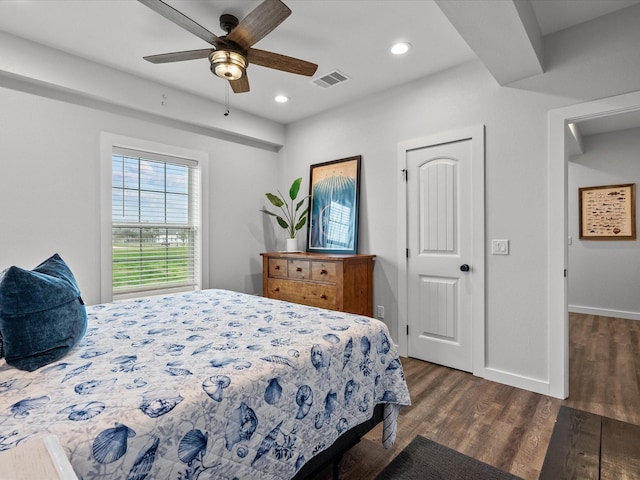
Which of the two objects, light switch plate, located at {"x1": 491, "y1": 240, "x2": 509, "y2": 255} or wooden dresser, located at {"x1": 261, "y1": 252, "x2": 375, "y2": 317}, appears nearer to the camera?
light switch plate, located at {"x1": 491, "y1": 240, "x2": 509, "y2": 255}

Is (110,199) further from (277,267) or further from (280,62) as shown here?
(280,62)

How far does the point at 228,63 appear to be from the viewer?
2088mm

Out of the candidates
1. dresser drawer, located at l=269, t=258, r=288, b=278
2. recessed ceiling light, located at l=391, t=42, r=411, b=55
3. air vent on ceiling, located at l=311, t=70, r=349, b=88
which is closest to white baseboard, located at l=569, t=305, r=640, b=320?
dresser drawer, located at l=269, t=258, r=288, b=278

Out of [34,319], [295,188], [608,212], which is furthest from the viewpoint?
A: [608,212]

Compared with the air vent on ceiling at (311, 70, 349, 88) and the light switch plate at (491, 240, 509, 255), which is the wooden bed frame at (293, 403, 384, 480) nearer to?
the light switch plate at (491, 240, 509, 255)

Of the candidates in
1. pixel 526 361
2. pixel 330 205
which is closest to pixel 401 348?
pixel 526 361

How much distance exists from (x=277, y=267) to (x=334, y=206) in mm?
949

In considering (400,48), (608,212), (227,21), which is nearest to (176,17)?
(227,21)

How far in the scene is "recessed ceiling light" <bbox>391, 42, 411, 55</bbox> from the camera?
2604mm

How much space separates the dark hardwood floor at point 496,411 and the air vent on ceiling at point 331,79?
2758 millimetres

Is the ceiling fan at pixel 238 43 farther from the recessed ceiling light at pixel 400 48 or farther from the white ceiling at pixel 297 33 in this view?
the recessed ceiling light at pixel 400 48

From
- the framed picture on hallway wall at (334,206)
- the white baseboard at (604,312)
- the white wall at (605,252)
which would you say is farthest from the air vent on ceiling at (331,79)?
the white baseboard at (604,312)

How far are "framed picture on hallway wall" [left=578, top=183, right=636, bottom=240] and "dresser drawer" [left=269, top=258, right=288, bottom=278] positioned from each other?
4711 mm

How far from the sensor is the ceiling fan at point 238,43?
1720mm
